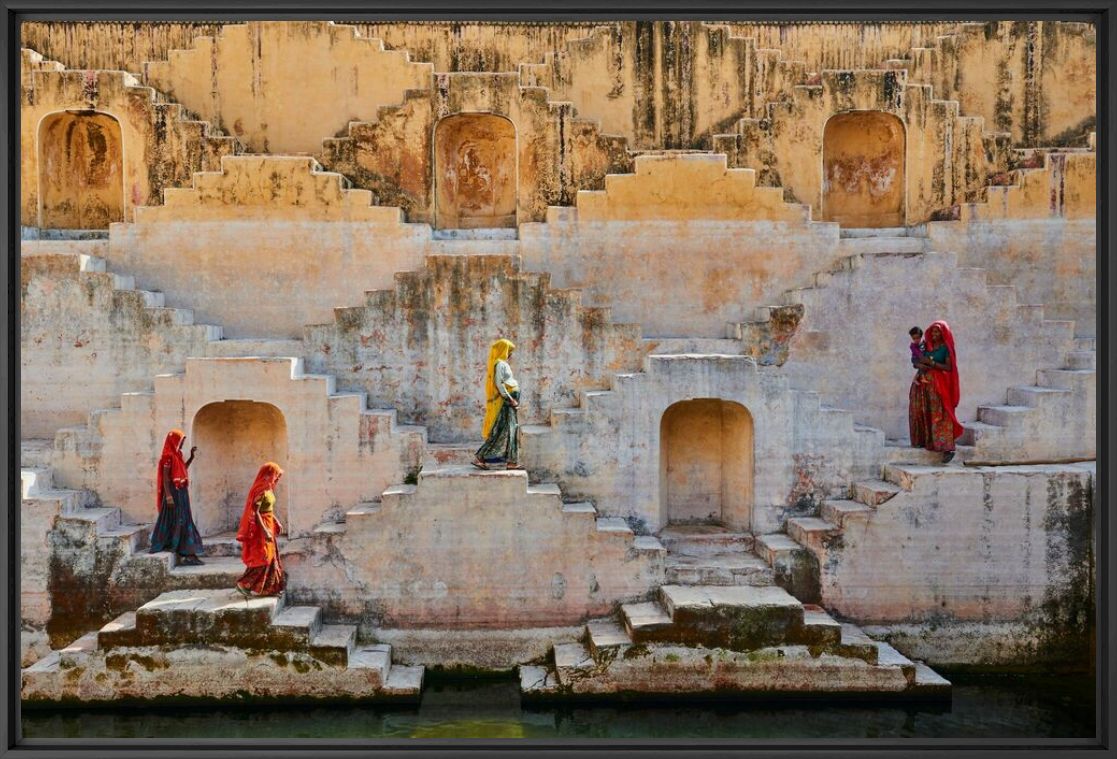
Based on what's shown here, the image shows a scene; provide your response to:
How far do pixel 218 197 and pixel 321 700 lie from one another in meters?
7.66

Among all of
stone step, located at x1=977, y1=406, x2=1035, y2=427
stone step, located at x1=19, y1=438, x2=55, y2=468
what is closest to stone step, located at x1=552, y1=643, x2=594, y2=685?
stone step, located at x1=977, y1=406, x2=1035, y2=427

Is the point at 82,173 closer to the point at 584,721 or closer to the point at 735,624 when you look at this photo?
the point at 584,721

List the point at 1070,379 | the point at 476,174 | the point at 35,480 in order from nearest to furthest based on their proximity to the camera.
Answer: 1. the point at 35,480
2. the point at 1070,379
3. the point at 476,174

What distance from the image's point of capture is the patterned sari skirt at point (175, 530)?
404 inches

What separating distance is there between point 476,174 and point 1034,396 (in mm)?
9206

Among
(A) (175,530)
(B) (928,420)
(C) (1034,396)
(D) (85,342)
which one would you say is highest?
(D) (85,342)

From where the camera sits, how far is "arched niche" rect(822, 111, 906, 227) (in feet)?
47.5

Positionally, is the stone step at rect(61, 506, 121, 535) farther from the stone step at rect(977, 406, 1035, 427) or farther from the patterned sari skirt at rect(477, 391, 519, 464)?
the stone step at rect(977, 406, 1035, 427)

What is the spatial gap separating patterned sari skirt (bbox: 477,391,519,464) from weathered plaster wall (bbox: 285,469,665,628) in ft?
1.01

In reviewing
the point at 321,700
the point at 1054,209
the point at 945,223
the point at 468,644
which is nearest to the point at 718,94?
the point at 945,223

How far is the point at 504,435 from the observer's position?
10375mm

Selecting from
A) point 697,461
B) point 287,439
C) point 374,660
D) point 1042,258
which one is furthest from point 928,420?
point 287,439

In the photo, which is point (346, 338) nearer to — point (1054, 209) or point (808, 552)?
point (808, 552)

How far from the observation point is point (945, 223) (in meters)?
13.3
